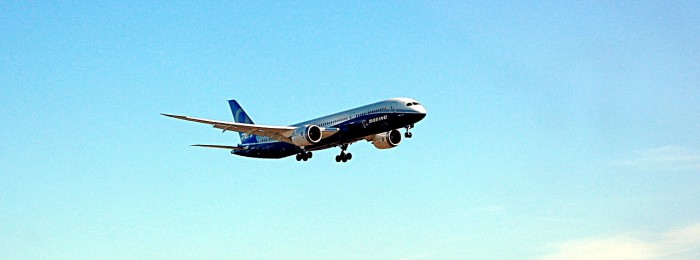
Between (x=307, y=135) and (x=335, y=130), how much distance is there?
2.50 m

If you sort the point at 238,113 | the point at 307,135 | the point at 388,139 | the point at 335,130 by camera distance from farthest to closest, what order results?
the point at 238,113
the point at 388,139
the point at 335,130
the point at 307,135

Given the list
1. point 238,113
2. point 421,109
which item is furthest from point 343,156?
point 238,113

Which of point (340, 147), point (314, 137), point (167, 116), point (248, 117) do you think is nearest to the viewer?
point (167, 116)

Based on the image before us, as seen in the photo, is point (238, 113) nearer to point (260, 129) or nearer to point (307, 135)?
point (260, 129)

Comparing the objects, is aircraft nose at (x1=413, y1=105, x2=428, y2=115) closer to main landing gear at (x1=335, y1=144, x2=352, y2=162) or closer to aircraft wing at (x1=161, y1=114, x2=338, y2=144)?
aircraft wing at (x1=161, y1=114, x2=338, y2=144)

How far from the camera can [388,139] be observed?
88.9 meters

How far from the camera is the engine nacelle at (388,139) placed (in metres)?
88.8

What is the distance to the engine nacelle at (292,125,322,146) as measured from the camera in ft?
Result: 274

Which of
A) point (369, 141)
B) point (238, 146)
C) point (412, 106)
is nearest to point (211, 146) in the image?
point (238, 146)

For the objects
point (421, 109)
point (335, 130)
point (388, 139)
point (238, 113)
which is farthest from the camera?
point (238, 113)

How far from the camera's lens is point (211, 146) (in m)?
93.2

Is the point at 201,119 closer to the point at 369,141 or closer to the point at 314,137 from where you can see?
the point at 314,137

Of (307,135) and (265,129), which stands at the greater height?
(265,129)

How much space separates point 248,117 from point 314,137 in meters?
21.6
